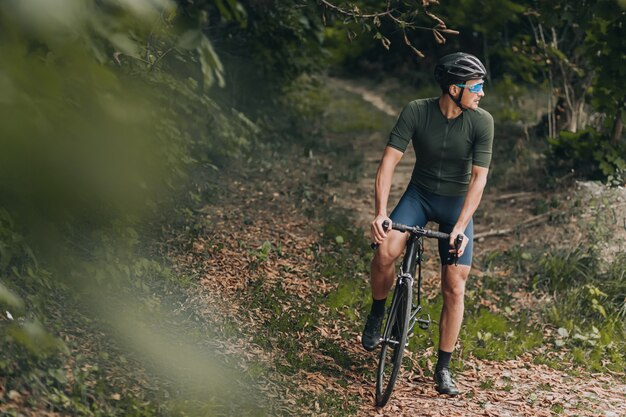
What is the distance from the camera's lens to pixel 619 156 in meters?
9.59

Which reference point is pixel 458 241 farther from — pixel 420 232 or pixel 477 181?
pixel 477 181

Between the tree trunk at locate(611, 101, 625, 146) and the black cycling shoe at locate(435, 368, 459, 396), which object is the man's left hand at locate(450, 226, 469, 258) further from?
the tree trunk at locate(611, 101, 625, 146)

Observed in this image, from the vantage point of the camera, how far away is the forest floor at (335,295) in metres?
5.78

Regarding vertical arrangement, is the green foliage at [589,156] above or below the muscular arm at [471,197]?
above

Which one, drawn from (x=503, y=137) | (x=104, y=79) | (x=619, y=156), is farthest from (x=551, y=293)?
(x=104, y=79)

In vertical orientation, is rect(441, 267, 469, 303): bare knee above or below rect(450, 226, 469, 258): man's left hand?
below

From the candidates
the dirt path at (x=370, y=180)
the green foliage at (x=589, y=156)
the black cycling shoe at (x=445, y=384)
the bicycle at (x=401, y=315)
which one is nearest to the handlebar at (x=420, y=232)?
the bicycle at (x=401, y=315)

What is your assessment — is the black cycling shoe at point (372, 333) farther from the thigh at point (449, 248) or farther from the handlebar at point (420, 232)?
the handlebar at point (420, 232)

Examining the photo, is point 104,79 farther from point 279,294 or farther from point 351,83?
point 351,83

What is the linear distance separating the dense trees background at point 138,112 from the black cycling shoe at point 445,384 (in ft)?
6.54

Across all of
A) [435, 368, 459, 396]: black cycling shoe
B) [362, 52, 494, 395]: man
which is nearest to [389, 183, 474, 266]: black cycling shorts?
[362, 52, 494, 395]: man

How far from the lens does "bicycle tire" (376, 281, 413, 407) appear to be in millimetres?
5191

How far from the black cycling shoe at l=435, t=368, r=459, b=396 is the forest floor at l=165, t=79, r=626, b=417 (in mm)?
Result: 73

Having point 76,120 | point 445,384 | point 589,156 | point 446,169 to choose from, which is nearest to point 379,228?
point 446,169
